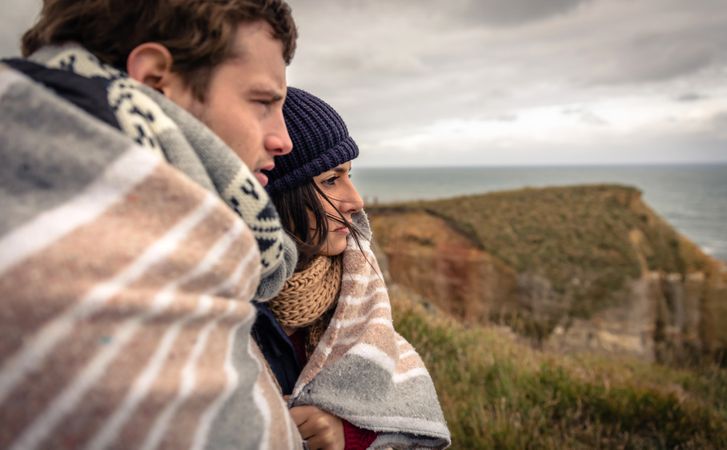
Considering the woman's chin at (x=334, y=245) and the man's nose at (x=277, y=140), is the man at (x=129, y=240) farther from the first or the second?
the woman's chin at (x=334, y=245)

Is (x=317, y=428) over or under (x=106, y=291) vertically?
under

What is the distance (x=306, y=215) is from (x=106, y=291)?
4.33ft

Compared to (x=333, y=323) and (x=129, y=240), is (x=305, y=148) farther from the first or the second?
(x=129, y=240)

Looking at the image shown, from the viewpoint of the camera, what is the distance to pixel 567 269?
11.2 m

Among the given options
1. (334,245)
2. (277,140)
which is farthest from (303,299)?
(277,140)

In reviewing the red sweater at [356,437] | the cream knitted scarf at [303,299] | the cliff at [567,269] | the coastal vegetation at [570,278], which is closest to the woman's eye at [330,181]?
the cream knitted scarf at [303,299]

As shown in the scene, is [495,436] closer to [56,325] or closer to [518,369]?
[518,369]

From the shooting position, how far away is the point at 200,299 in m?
0.88

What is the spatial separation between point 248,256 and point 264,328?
0.83 meters

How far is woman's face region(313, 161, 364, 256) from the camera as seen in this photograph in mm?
2064

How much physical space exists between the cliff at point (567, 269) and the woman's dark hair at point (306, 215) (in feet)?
30.5

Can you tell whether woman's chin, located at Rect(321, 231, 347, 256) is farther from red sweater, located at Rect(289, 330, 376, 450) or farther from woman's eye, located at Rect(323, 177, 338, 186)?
red sweater, located at Rect(289, 330, 376, 450)

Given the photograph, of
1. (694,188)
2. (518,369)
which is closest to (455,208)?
(518,369)

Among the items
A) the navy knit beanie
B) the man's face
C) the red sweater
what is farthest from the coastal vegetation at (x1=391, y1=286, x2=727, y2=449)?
the man's face
